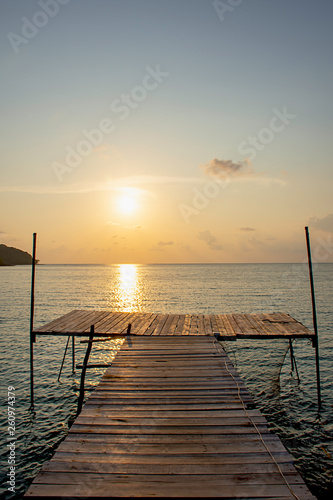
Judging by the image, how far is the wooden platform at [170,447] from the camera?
4008 millimetres

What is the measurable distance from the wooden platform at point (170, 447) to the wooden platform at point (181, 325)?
4024 mm

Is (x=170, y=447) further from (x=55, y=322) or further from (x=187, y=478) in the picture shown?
(x=55, y=322)

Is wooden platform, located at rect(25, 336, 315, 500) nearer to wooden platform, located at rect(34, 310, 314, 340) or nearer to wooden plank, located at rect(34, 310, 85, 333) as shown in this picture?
wooden platform, located at rect(34, 310, 314, 340)

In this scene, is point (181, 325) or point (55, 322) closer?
point (55, 322)

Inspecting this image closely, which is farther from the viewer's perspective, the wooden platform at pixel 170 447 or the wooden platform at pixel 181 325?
the wooden platform at pixel 181 325

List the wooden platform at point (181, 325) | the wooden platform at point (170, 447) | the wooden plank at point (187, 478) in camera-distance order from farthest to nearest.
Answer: the wooden platform at point (181, 325) < the wooden plank at point (187, 478) < the wooden platform at point (170, 447)

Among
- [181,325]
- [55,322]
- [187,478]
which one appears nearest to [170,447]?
[187,478]

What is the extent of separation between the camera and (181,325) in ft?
45.4

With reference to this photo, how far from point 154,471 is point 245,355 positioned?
679 inches

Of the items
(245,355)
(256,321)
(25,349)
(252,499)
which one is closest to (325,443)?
(256,321)

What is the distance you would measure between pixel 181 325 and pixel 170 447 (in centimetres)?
894

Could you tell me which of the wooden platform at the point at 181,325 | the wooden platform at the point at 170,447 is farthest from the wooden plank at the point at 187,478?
the wooden platform at the point at 181,325

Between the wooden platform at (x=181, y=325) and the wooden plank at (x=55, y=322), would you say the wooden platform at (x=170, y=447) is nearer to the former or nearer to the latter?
the wooden platform at (x=181, y=325)

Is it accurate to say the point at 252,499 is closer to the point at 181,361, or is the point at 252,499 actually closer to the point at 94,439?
the point at 94,439
